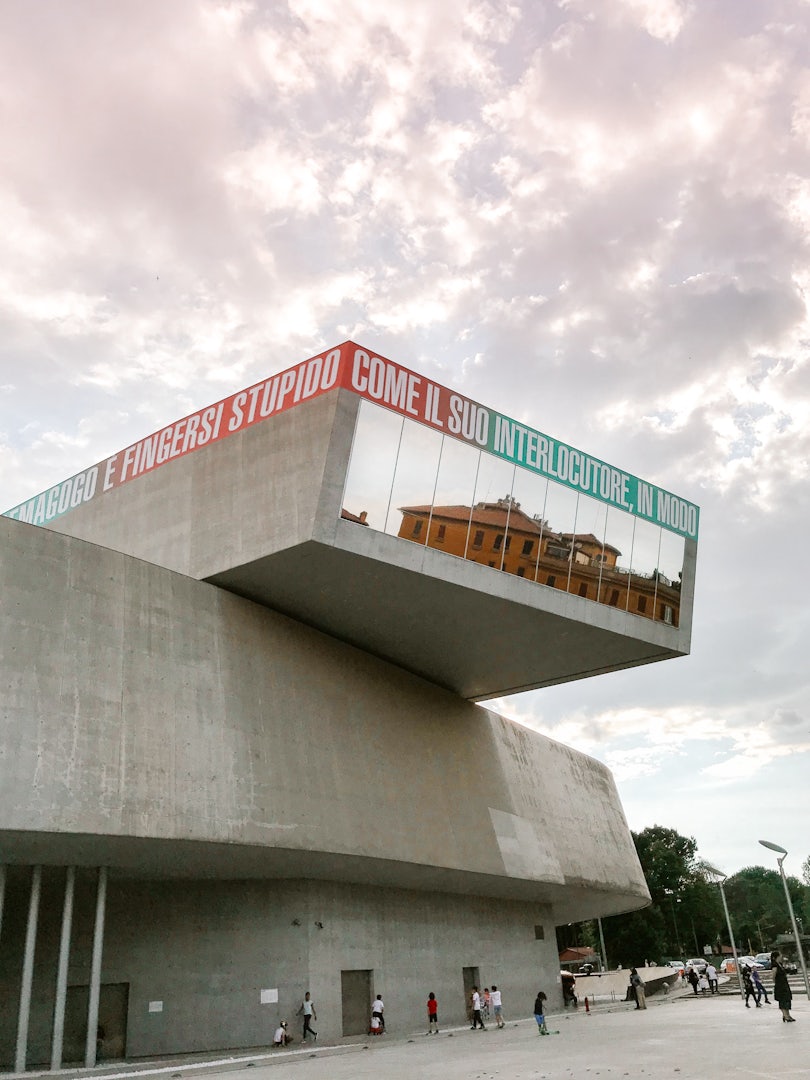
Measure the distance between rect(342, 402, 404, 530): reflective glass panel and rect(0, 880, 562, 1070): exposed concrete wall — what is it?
10.8m

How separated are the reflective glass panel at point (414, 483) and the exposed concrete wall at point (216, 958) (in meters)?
10.5

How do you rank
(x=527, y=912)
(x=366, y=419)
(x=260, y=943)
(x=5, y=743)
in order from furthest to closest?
(x=527, y=912)
(x=260, y=943)
(x=366, y=419)
(x=5, y=743)

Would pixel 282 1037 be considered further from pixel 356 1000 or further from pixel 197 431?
pixel 197 431

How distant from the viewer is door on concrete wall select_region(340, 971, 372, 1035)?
24.7 metres

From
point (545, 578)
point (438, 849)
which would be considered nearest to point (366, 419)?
point (545, 578)

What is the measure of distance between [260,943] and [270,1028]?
2.02m

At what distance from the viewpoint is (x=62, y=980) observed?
1891 centimetres

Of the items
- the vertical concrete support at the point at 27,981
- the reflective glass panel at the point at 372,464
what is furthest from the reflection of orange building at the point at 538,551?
the vertical concrete support at the point at 27,981

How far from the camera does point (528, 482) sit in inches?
954

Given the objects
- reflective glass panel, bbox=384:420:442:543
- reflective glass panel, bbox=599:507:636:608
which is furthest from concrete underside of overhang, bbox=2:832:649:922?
reflective glass panel, bbox=599:507:636:608

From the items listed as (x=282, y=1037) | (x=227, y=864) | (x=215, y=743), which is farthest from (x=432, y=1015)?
(x=215, y=743)

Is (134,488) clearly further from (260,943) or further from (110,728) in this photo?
(260,943)

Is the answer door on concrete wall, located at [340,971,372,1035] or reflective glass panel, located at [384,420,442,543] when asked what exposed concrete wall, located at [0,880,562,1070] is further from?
reflective glass panel, located at [384,420,442,543]

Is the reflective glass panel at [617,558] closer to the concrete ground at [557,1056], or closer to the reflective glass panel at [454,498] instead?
the reflective glass panel at [454,498]
